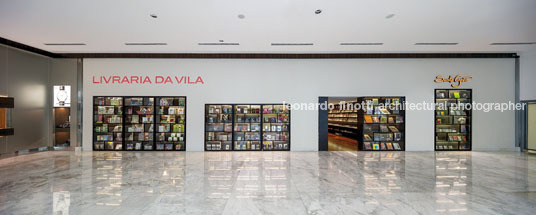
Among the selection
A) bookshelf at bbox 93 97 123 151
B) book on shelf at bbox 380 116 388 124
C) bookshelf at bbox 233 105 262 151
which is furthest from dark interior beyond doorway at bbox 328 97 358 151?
bookshelf at bbox 93 97 123 151

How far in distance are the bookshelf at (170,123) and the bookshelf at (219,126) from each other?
2.93ft

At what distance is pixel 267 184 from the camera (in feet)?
15.5

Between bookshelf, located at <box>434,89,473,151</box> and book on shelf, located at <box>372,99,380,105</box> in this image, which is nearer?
bookshelf, located at <box>434,89,473,151</box>

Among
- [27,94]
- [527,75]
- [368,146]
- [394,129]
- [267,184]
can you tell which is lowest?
[267,184]

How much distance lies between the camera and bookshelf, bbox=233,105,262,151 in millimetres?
8734

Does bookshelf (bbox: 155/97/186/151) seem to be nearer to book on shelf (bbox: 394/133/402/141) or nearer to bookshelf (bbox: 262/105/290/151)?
bookshelf (bbox: 262/105/290/151)

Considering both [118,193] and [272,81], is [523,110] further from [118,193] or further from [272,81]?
[118,193]

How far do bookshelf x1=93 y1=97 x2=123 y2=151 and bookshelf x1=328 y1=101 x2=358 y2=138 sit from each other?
10.6 m

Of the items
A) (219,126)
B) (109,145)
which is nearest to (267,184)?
(219,126)

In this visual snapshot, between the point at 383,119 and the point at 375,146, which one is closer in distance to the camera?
the point at 375,146

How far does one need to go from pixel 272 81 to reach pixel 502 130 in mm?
8544

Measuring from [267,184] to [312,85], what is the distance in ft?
15.7

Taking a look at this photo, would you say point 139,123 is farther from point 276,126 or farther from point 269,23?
point 269,23

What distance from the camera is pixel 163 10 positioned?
489cm
